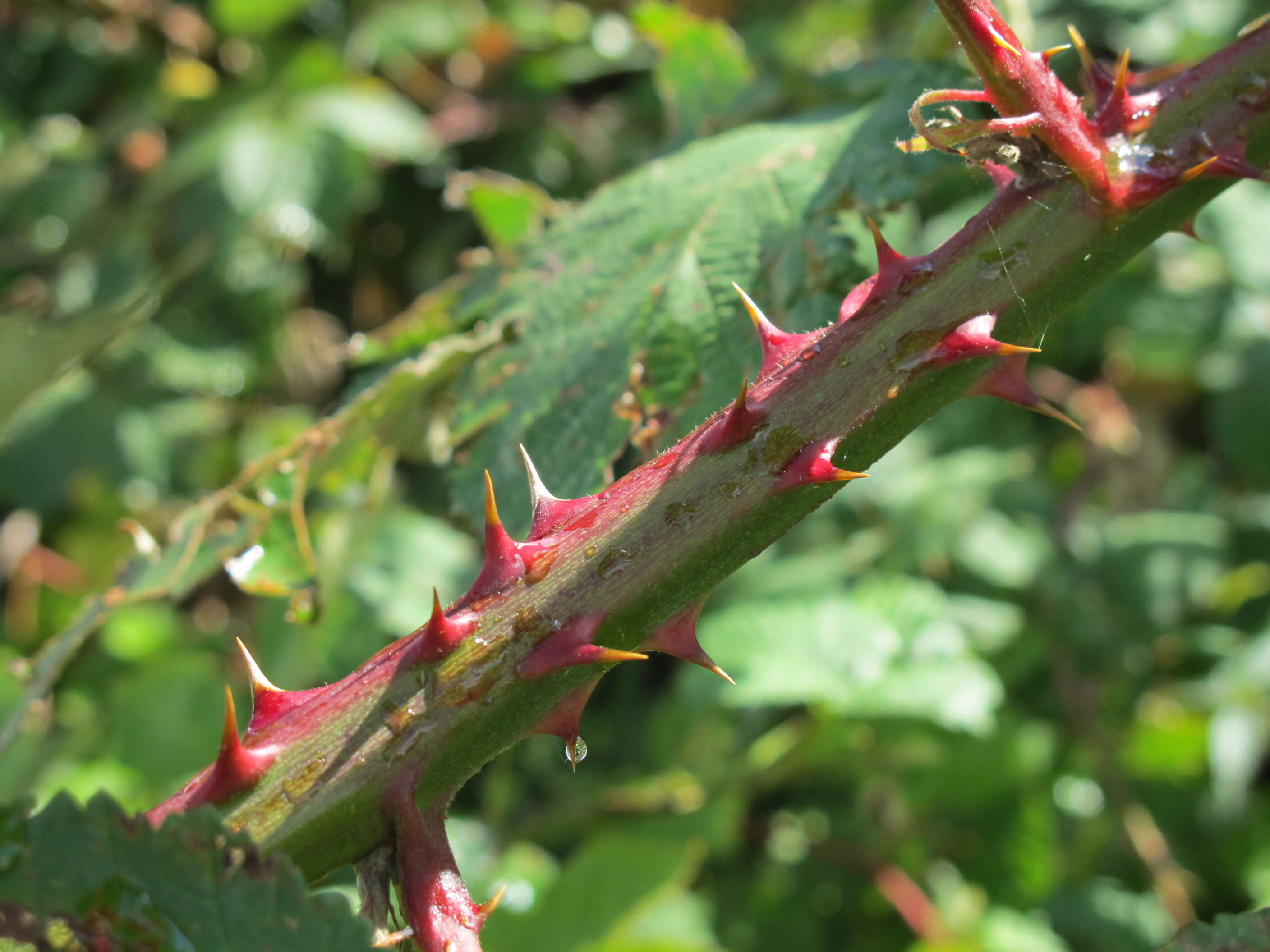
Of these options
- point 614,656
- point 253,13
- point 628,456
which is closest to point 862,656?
point 628,456

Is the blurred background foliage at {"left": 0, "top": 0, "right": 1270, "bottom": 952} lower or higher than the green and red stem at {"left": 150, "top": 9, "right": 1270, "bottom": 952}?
lower

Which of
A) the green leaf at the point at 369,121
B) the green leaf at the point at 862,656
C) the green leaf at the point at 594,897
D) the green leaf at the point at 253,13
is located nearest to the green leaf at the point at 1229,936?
the green leaf at the point at 862,656

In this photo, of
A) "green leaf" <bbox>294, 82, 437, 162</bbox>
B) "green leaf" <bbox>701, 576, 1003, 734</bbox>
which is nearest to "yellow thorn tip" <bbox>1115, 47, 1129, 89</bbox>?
"green leaf" <bbox>701, 576, 1003, 734</bbox>

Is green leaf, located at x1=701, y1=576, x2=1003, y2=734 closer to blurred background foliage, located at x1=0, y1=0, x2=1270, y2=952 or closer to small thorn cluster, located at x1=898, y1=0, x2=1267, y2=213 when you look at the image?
blurred background foliage, located at x1=0, y1=0, x2=1270, y2=952

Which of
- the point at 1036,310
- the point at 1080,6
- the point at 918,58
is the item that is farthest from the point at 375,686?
the point at 1080,6

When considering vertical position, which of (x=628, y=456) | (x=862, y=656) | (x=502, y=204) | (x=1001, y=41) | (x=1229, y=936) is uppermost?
(x=1001, y=41)

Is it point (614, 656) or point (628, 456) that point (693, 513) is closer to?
point (614, 656)

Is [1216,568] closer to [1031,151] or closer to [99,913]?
[1031,151]
